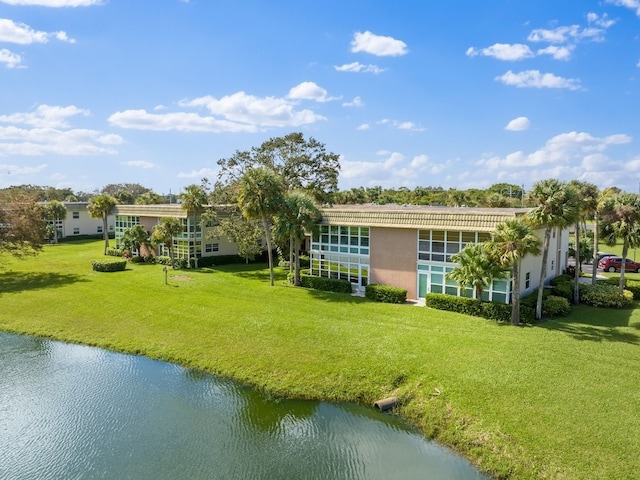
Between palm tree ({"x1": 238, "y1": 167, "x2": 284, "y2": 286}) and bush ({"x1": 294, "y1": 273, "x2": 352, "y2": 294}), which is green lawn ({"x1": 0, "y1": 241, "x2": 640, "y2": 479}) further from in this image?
palm tree ({"x1": 238, "y1": 167, "x2": 284, "y2": 286})

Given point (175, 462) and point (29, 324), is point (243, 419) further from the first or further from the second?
point (29, 324)

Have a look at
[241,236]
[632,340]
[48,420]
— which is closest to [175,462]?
[48,420]

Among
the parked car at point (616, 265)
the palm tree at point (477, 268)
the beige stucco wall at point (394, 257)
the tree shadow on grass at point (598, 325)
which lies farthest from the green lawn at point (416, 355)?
the parked car at point (616, 265)

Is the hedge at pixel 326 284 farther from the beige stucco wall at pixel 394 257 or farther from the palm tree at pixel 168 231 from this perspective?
the palm tree at pixel 168 231

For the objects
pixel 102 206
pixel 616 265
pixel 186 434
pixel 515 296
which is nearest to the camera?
pixel 186 434

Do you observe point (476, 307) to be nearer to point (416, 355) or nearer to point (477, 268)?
point (477, 268)

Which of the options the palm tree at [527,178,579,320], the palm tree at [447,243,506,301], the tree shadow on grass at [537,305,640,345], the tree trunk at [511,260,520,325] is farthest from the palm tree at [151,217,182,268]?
the tree shadow on grass at [537,305,640,345]

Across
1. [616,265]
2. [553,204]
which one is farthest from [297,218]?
[616,265]
